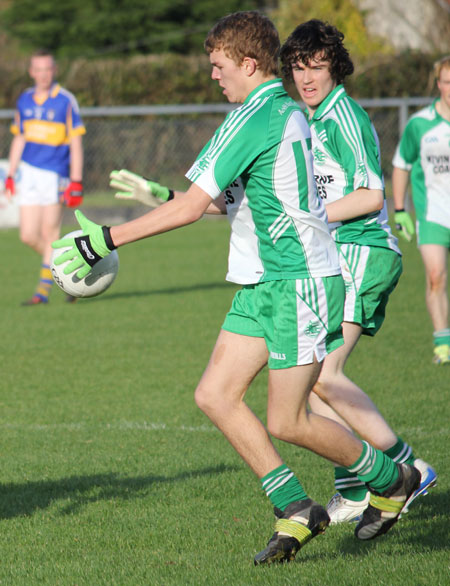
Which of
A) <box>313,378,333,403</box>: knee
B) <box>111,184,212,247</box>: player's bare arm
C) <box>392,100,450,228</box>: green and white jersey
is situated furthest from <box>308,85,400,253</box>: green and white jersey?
<box>392,100,450,228</box>: green and white jersey

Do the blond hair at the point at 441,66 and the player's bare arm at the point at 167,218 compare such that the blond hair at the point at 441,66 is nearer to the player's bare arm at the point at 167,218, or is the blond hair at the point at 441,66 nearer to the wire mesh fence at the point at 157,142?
the player's bare arm at the point at 167,218

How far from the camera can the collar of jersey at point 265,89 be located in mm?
3834

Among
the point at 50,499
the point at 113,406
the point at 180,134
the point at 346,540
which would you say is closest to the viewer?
the point at 346,540

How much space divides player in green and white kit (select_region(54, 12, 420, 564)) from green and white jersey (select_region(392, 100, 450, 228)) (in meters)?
4.42

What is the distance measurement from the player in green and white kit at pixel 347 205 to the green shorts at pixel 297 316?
0.68 m

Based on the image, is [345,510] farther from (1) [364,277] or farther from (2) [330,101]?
(2) [330,101]

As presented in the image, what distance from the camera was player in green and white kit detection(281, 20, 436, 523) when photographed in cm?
455

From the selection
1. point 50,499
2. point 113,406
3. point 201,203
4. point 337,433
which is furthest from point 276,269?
point 113,406

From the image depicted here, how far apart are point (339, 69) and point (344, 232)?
815mm

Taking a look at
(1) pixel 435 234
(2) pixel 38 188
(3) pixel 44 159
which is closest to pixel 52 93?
(3) pixel 44 159

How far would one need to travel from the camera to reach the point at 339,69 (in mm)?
4836

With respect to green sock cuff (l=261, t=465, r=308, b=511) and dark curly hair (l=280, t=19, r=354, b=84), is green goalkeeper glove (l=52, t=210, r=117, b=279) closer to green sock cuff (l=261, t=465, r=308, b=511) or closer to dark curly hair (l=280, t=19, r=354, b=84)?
green sock cuff (l=261, t=465, r=308, b=511)

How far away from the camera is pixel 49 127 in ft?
A: 38.0

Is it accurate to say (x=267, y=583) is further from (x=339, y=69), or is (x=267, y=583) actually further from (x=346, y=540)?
(x=339, y=69)
